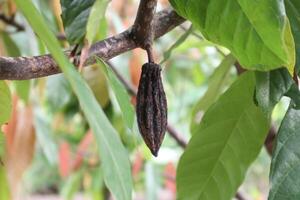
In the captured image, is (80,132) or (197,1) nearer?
(197,1)

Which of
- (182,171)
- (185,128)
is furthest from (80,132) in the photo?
(182,171)

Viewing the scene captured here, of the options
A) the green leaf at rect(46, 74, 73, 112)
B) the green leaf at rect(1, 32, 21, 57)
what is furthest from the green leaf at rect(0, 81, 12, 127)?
the green leaf at rect(46, 74, 73, 112)

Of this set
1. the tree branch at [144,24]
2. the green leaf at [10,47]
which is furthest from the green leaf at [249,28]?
the green leaf at [10,47]

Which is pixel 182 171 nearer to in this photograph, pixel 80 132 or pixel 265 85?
pixel 265 85

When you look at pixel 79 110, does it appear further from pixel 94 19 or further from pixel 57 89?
pixel 94 19

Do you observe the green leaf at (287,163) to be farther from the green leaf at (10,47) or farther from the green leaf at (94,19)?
the green leaf at (10,47)

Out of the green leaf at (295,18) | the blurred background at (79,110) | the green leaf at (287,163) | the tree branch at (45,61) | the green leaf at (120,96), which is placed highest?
the tree branch at (45,61)
